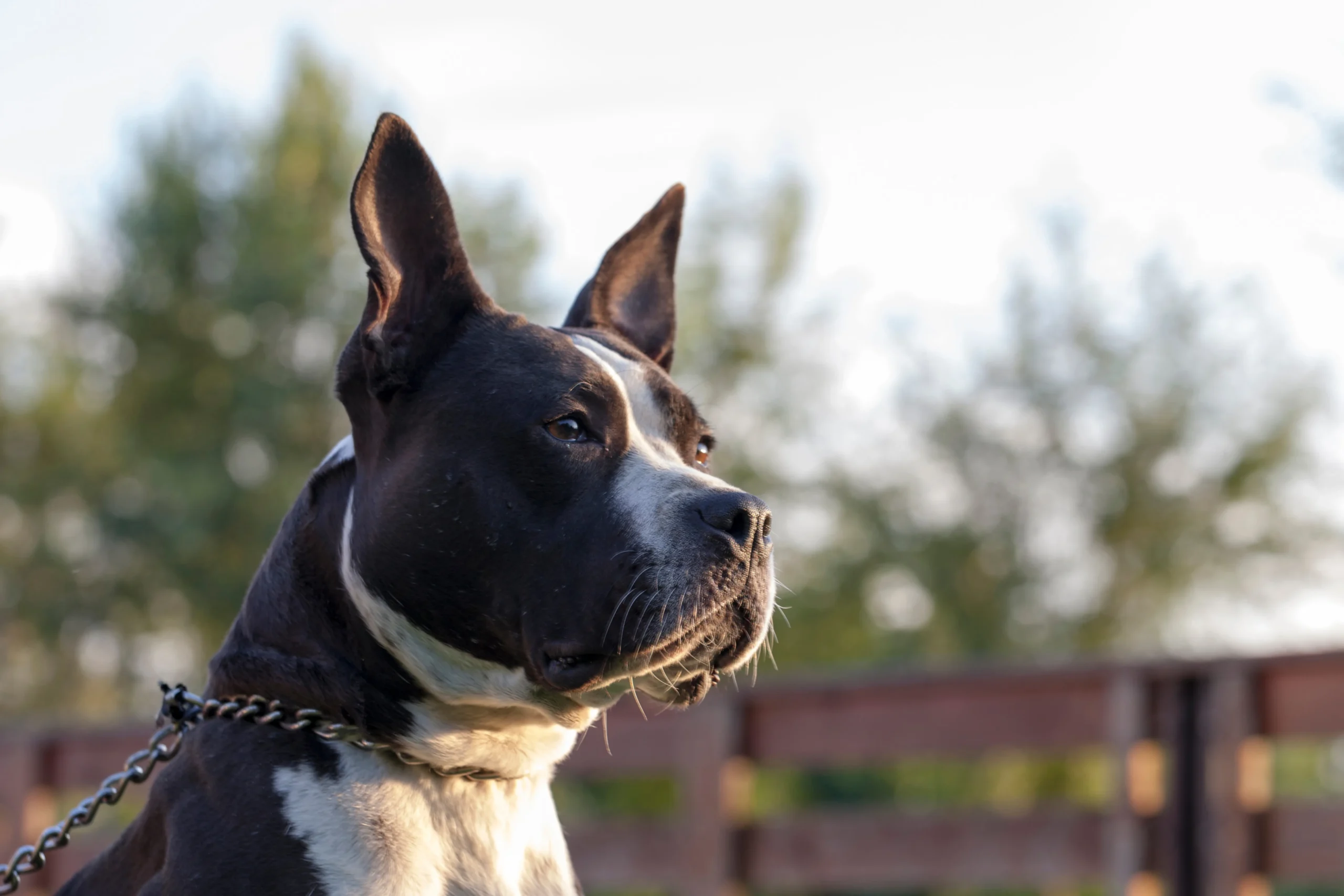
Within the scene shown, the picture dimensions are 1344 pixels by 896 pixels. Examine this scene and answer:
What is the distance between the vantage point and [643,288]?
3.44 metres

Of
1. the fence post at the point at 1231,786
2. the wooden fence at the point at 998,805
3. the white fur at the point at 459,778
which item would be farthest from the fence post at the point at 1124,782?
the white fur at the point at 459,778

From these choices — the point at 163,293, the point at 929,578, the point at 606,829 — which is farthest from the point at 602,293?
the point at 163,293

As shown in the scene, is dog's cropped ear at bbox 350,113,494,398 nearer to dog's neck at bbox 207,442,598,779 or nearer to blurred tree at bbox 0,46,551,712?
dog's neck at bbox 207,442,598,779

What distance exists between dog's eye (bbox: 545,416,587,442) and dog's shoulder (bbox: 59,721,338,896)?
2.01ft

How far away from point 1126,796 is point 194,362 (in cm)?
2132

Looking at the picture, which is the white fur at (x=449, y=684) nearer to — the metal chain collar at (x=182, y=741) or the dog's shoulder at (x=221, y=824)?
the metal chain collar at (x=182, y=741)

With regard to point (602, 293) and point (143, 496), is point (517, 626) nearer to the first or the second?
point (602, 293)

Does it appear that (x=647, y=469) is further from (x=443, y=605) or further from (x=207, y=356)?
(x=207, y=356)

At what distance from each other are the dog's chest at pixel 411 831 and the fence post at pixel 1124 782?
2.85 metres

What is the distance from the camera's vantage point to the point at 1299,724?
4641 mm

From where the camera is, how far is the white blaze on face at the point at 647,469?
248 cm

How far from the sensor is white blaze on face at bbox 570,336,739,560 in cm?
248

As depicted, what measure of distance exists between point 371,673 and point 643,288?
1225 mm

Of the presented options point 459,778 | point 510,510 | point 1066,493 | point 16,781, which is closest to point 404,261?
point 510,510
